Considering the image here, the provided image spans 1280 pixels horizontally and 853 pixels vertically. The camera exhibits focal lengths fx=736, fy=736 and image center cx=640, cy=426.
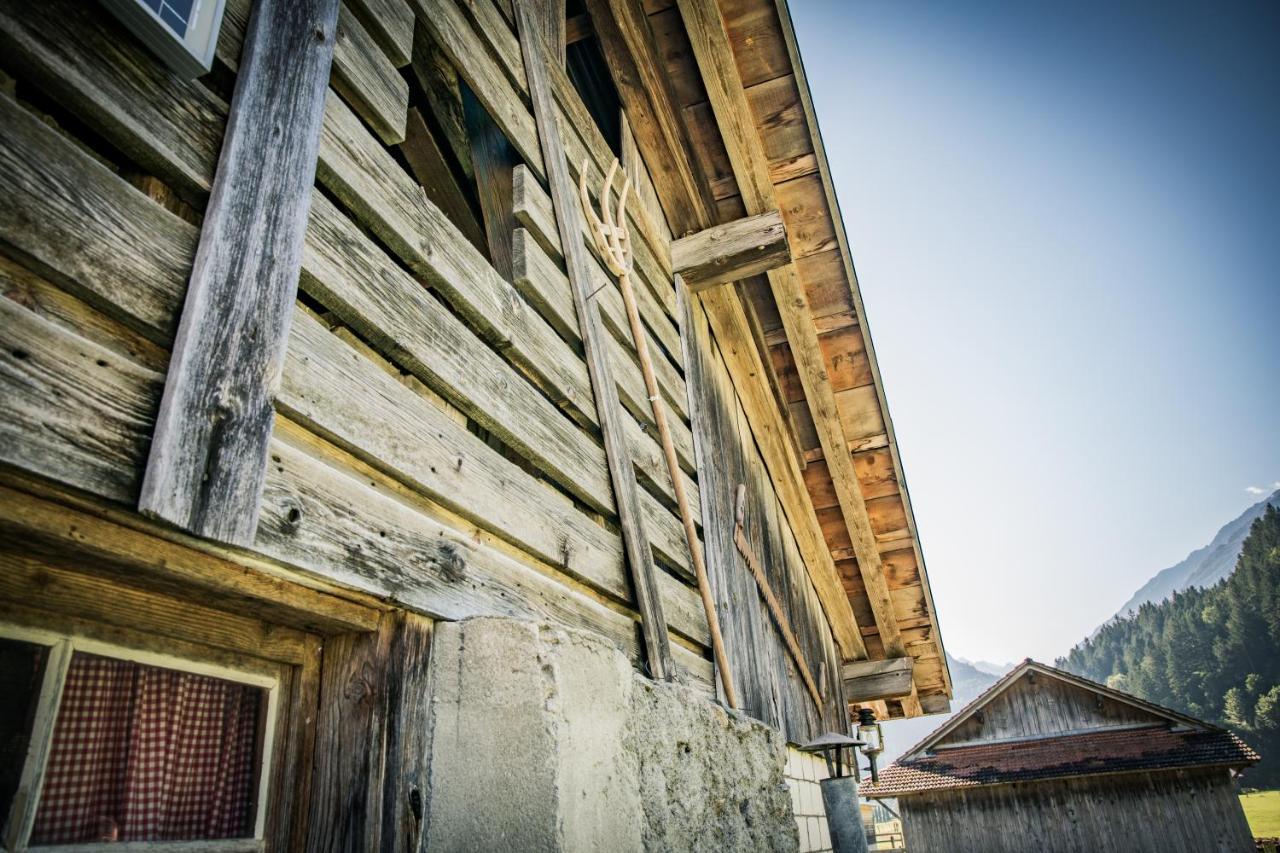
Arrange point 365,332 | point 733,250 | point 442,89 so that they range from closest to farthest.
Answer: point 365,332, point 442,89, point 733,250

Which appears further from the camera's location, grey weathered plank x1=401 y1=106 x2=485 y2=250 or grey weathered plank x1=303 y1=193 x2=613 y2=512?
grey weathered plank x1=401 y1=106 x2=485 y2=250

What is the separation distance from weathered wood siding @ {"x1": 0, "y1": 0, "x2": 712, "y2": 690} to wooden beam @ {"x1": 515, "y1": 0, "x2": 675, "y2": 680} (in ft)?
0.16

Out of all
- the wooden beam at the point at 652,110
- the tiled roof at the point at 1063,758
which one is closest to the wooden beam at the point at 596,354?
the wooden beam at the point at 652,110

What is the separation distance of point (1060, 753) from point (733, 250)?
15528 millimetres

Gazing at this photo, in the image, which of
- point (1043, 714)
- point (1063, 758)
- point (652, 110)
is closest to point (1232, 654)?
point (1043, 714)

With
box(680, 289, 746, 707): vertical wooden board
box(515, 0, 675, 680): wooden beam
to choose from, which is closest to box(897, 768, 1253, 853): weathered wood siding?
box(680, 289, 746, 707): vertical wooden board

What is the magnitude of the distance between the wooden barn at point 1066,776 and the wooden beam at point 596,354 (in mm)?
13759

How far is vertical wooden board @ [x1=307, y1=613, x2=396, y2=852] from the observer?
1335 mm

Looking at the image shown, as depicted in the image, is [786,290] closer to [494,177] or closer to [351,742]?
[494,177]

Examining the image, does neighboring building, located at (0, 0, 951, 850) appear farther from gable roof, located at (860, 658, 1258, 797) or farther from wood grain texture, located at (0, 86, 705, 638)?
gable roof, located at (860, 658, 1258, 797)

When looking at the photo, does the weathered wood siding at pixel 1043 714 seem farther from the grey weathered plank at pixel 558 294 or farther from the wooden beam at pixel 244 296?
the wooden beam at pixel 244 296

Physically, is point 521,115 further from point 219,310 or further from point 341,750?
point 341,750

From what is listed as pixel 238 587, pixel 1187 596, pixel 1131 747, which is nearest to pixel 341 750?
pixel 238 587

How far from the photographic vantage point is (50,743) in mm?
1080
